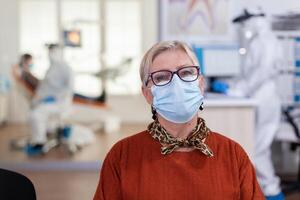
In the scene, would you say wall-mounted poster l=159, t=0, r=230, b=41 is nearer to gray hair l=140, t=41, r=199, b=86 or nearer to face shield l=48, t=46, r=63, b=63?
face shield l=48, t=46, r=63, b=63

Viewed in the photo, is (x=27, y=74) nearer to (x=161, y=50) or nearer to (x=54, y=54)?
(x=54, y=54)

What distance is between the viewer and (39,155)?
4.84 meters

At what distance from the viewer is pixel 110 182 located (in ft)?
4.17

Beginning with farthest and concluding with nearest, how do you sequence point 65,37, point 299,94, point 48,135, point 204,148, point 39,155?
1. point 65,37
2. point 48,135
3. point 39,155
4. point 299,94
5. point 204,148

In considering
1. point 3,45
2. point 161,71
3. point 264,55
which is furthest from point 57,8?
point 161,71

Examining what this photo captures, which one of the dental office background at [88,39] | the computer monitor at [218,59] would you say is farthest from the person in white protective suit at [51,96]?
the computer monitor at [218,59]

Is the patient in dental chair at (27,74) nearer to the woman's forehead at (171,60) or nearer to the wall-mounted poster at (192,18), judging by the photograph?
the wall-mounted poster at (192,18)

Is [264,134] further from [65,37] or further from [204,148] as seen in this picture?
[65,37]

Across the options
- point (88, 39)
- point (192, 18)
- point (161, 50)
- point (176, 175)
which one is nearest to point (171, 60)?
point (161, 50)

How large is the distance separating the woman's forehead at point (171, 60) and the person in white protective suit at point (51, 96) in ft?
12.7

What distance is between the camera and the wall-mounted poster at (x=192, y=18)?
3.41m

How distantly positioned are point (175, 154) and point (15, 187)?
1.64ft

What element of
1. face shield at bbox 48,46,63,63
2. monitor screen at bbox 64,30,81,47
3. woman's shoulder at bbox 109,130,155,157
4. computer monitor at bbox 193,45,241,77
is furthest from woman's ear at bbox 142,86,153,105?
monitor screen at bbox 64,30,81,47

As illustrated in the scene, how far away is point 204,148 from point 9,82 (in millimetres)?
6660
